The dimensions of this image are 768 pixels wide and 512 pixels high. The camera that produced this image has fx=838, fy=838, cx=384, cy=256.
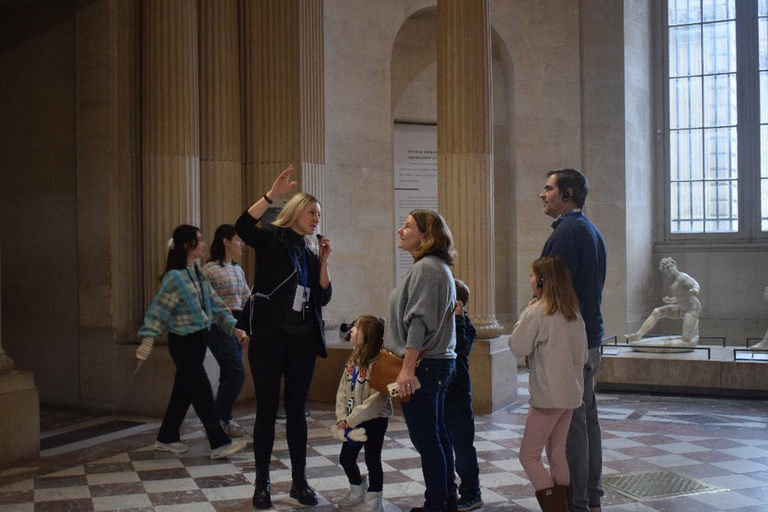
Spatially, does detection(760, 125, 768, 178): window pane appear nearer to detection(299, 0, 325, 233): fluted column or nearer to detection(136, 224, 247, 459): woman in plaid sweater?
detection(299, 0, 325, 233): fluted column

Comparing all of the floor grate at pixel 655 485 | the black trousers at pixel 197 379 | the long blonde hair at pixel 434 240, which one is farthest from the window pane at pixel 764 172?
the long blonde hair at pixel 434 240

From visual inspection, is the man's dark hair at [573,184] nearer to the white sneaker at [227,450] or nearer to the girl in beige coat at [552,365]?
the girl in beige coat at [552,365]

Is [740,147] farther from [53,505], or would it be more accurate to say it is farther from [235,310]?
[53,505]

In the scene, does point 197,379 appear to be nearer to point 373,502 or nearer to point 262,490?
point 262,490

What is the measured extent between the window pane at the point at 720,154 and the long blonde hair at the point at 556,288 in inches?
432

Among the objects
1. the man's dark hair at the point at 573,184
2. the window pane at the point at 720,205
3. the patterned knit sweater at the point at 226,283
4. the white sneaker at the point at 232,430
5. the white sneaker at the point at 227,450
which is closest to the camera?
the man's dark hair at the point at 573,184

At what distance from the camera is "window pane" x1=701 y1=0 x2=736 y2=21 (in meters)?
14.2

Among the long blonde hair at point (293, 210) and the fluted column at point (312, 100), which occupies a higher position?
the fluted column at point (312, 100)

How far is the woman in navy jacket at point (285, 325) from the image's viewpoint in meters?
5.13

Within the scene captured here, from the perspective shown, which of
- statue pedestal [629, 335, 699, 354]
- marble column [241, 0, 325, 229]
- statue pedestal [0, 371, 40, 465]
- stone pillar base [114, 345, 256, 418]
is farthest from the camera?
statue pedestal [629, 335, 699, 354]

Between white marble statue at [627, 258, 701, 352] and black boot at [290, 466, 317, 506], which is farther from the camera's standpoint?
white marble statue at [627, 258, 701, 352]

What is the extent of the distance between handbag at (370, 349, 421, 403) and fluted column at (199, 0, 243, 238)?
4839 mm

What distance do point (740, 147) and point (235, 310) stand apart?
1022 cm

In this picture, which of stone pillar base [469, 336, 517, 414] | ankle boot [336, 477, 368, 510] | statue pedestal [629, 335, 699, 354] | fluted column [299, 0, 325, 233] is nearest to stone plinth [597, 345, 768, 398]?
statue pedestal [629, 335, 699, 354]
